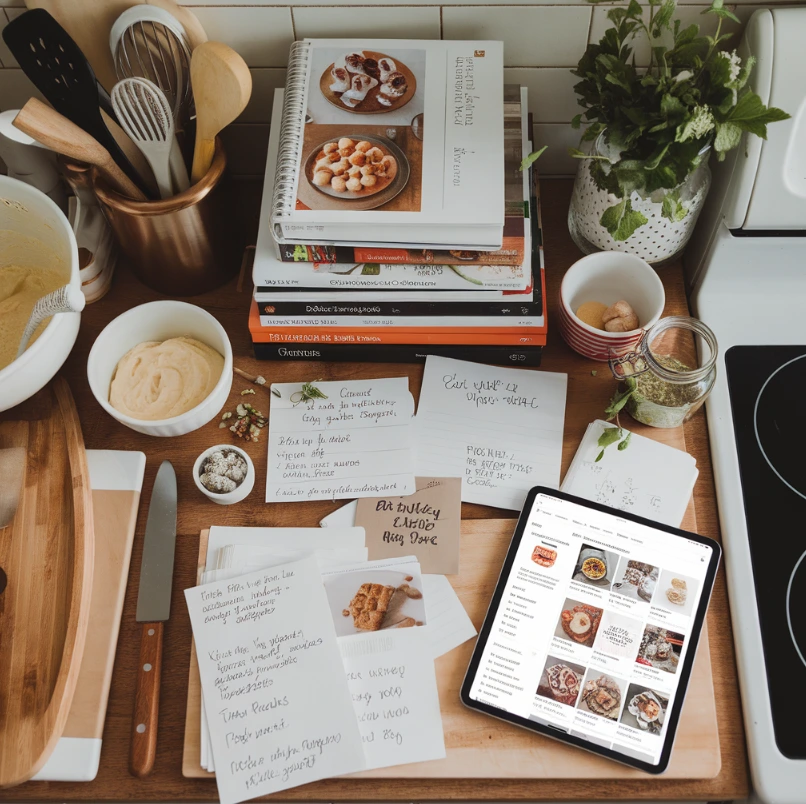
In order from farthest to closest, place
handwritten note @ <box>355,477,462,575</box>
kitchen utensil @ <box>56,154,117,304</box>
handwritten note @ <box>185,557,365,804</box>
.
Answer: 1. kitchen utensil @ <box>56,154,117,304</box>
2. handwritten note @ <box>355,477,462,575</box>
3. handwritten note @ <box>185,557,365,804</box>

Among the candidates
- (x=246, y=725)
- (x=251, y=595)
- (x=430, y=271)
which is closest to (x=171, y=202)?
(x=430, y=271)

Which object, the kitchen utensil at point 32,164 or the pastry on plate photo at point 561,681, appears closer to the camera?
the pastry on plate photo at point 561,681

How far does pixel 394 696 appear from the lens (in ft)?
2.42

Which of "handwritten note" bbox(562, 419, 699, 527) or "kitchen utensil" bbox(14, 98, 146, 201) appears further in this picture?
"handwritten note" bbox(562, 419, 699, 527)

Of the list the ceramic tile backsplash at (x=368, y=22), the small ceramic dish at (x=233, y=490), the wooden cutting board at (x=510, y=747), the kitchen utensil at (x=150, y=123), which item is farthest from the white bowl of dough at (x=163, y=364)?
the ceramic tile backsplash at (x=368, y=22)

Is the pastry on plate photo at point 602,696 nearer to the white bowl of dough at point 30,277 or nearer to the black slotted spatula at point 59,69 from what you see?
the white bowl of dough at point 30,277

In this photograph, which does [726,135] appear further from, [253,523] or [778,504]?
[253,523]

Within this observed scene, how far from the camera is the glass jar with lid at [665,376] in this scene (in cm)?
81

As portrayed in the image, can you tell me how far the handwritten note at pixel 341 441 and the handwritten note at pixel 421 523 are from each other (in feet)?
0.05

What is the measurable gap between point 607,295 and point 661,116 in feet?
0.76

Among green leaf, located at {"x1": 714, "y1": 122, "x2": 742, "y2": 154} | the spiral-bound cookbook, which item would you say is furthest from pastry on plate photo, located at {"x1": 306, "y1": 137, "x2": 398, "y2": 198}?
green leaf, located at {"x1": 714, "y1": 122, "x2": 742, "y2": 154}

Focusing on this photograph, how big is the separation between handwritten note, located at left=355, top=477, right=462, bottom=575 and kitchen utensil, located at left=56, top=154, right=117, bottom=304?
447mm

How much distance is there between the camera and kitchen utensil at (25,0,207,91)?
0.81 metres

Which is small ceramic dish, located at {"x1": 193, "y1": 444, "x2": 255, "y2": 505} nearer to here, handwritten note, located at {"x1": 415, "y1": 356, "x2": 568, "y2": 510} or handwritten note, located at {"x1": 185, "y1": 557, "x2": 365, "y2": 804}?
handwritten note, located at {"x1": 185, "y1": 557, "x2": 365, "y2": 804}
